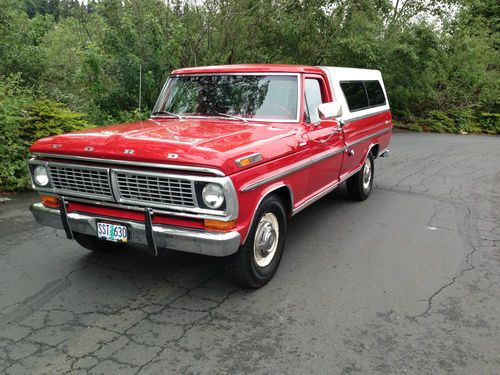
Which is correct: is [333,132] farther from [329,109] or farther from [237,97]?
[237,97]

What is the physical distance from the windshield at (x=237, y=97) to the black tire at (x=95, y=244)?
5.11 feet

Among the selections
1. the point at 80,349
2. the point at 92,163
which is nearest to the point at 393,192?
the point at 92,163

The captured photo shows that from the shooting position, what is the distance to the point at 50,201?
12.8 ft

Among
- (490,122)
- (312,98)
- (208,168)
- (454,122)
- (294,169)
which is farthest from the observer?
(490,122)

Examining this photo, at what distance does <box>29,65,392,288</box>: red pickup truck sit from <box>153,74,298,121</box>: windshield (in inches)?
0.5

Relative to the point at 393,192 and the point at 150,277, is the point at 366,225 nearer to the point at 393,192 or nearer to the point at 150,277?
the point at 393,192

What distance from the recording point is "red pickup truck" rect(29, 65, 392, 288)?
317 centimetres

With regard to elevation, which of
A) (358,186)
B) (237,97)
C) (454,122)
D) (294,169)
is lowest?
(454,122)

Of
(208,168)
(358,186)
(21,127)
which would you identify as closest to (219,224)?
(208,168)

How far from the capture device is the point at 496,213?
6180mm

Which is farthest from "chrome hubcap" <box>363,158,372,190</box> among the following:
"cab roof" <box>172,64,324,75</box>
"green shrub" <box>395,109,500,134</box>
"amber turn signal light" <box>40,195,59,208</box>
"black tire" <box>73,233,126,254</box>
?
"green shrub" <box>395,109,500,134</box>

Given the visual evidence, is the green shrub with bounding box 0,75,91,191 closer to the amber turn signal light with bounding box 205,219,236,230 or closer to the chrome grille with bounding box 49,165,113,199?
the chrome grille with bounding box 49,165,113,199

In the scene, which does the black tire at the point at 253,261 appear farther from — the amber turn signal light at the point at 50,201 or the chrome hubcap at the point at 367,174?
the chrome hubcap at the point at 367,174

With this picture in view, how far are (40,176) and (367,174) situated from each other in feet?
15.7
